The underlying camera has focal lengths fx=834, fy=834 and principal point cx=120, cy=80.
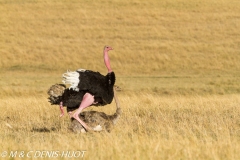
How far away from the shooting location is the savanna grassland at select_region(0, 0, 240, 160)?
9.72 meters

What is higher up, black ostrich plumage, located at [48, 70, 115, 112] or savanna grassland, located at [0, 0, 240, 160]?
black ostrich plumage, located at [48, 70, 115, 112]

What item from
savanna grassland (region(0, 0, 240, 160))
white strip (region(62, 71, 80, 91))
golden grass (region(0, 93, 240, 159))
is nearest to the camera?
golden grass (region(0, 93, 240, 159))

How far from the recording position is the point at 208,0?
45969 millimetres

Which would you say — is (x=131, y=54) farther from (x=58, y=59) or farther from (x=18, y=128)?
(x=18, y=128)

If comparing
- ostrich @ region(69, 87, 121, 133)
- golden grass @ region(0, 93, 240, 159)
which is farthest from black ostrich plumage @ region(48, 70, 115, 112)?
golden grass @ region(0, 93, 240, 159)

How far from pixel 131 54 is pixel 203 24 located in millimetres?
6447

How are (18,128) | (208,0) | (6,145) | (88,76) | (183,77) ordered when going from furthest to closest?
(208,0)
(183,77)
(18,128)
(88,76)
(6,145)

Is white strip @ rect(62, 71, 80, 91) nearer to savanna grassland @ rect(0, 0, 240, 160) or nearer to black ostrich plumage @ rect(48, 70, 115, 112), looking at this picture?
black ostrich plumage @ rect(48, 70, 115, 112)

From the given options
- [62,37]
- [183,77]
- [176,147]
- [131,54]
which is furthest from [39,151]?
[62,37]

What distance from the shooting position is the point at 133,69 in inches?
1350

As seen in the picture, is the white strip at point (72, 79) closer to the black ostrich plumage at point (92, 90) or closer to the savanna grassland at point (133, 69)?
the black ostrich plumage at point (92, 90)

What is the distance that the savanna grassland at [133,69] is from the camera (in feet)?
31.9

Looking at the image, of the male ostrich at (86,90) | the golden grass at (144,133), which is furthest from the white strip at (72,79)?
the golden grass at (144,133)

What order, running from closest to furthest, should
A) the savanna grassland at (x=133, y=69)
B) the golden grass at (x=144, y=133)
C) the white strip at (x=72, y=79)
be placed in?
the golden grass at (x=144, y=133), the savanna grassland at (x=133, y=69), the white strip at (x=72, y=79)
